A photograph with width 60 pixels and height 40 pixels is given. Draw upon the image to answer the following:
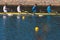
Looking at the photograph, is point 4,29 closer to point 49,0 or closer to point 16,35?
point 16,35

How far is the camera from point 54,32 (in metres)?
30.5

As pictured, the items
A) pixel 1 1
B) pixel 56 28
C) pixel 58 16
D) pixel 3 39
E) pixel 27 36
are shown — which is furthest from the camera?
pixel 1 1

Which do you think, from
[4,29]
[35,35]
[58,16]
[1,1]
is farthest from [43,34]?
[1,1]

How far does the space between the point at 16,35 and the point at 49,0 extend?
28359 millimetres

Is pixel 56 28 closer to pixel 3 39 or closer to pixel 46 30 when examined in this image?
pixel 46 30

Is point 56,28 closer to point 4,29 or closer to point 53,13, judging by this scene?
point 4,29

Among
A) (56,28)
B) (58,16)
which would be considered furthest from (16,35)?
(58,16)

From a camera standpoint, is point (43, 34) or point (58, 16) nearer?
point (43, 34)

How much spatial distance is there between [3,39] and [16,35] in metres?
2.35

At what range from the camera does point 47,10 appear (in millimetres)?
47125

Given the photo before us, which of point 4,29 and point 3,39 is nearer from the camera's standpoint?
point 3,39

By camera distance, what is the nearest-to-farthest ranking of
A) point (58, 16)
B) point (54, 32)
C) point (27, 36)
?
point (27, 36), point (54, 32), point (58, 16)

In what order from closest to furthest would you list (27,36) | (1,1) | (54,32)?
(27,36) < (54,32) < (1,1)

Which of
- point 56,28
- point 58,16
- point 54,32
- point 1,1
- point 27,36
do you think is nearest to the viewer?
point 27,36
